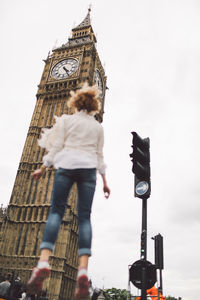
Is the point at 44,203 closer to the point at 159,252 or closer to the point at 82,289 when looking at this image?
the point at 159,252

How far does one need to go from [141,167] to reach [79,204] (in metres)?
2.16

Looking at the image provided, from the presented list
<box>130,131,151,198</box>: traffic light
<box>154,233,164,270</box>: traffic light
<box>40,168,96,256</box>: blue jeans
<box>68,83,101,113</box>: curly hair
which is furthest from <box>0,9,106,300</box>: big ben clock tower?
<box>68,83,101,113</box>: curly hair


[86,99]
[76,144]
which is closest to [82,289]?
[76,144]

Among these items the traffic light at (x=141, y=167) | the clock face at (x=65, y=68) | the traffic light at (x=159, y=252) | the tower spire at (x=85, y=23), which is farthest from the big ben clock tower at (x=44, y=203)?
the traffic light at (x=141, y=167)

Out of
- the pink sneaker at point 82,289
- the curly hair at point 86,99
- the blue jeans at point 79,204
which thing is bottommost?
the pink sneaker at point 82,289

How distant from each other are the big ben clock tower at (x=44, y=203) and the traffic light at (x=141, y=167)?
21751 millimetres

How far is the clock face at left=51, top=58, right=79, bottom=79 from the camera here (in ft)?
114

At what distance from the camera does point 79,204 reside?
93.0 inches

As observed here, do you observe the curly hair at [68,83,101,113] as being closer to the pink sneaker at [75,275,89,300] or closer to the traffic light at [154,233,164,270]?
the pink sneaker at [75,275,89,300]

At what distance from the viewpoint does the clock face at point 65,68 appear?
3475 centimetres

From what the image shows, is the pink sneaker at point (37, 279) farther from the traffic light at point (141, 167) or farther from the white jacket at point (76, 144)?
the traffic light at point (141, 167)

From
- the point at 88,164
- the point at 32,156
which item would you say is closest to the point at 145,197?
the point at 88,164

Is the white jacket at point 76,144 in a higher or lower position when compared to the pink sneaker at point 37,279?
higher

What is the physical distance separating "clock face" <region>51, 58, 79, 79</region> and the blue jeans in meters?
33.6
